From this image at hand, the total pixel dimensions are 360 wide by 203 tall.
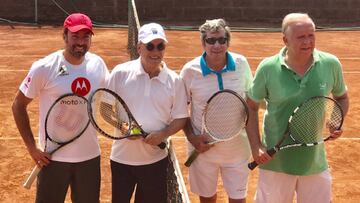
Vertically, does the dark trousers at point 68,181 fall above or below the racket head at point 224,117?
below

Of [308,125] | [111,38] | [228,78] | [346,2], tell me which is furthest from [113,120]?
[346,2]

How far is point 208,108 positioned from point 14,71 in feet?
28.1

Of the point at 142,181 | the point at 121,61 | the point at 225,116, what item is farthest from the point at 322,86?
the point at 121,61

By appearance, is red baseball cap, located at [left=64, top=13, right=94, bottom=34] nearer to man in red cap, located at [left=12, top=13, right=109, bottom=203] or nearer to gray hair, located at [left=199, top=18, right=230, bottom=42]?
man in red cap, located at [left=12, top=13, right=109, bottom=203]

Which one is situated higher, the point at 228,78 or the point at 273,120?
the point at 228,78

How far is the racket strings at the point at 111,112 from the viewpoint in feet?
11.8

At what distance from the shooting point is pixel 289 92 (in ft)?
11.1

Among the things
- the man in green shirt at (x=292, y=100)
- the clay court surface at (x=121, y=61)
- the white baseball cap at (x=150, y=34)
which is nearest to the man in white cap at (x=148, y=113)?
the white baseball cap at (x=150, y=34)

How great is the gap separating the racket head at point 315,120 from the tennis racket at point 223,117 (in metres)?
0.37

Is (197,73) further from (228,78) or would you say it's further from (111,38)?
(111,38)

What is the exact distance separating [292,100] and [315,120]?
24 cm

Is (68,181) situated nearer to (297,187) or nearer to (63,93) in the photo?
(63,93)

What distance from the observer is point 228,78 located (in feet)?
12.3

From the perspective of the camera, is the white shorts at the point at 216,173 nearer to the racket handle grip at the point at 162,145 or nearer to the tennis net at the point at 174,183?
the tennis net at the point at 174,183
